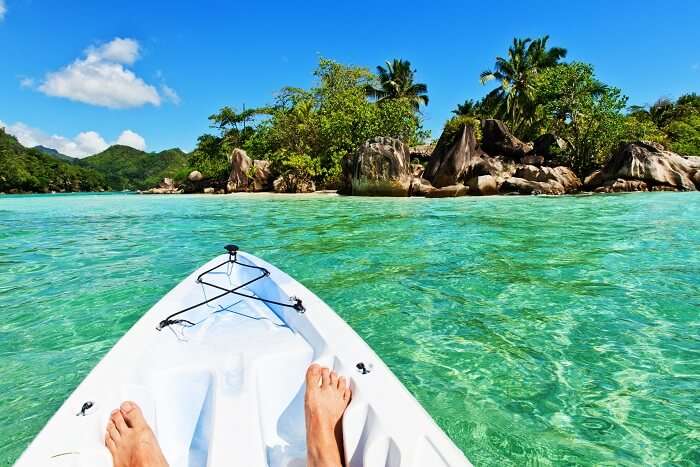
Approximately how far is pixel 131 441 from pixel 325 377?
2.65 ft

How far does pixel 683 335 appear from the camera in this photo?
3021 millimetres

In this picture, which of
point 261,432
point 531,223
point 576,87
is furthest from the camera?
point 576,87

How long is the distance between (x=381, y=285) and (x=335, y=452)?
313cm

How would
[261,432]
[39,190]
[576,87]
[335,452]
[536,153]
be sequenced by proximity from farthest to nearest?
[39,190], [536,153], [576,87], [261,432], [335,452]

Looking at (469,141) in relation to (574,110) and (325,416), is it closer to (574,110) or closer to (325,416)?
(574,110)

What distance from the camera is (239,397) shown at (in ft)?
6.23

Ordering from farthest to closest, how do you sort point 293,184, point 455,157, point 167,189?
point 167,189 → point 293,184 → point 455,157

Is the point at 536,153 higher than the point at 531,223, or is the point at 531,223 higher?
the point at 536,153

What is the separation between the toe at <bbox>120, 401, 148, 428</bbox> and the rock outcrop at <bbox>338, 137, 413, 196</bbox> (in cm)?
2103

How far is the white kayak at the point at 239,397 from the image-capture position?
1355 mm

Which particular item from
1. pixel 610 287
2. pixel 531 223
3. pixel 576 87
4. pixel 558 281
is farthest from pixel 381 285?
pixel 576 87

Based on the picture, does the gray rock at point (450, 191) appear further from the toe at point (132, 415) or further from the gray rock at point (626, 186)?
the toe at point (132, 415)

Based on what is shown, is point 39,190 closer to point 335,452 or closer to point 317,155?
point 317,155

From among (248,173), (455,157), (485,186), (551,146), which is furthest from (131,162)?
(551,146)
